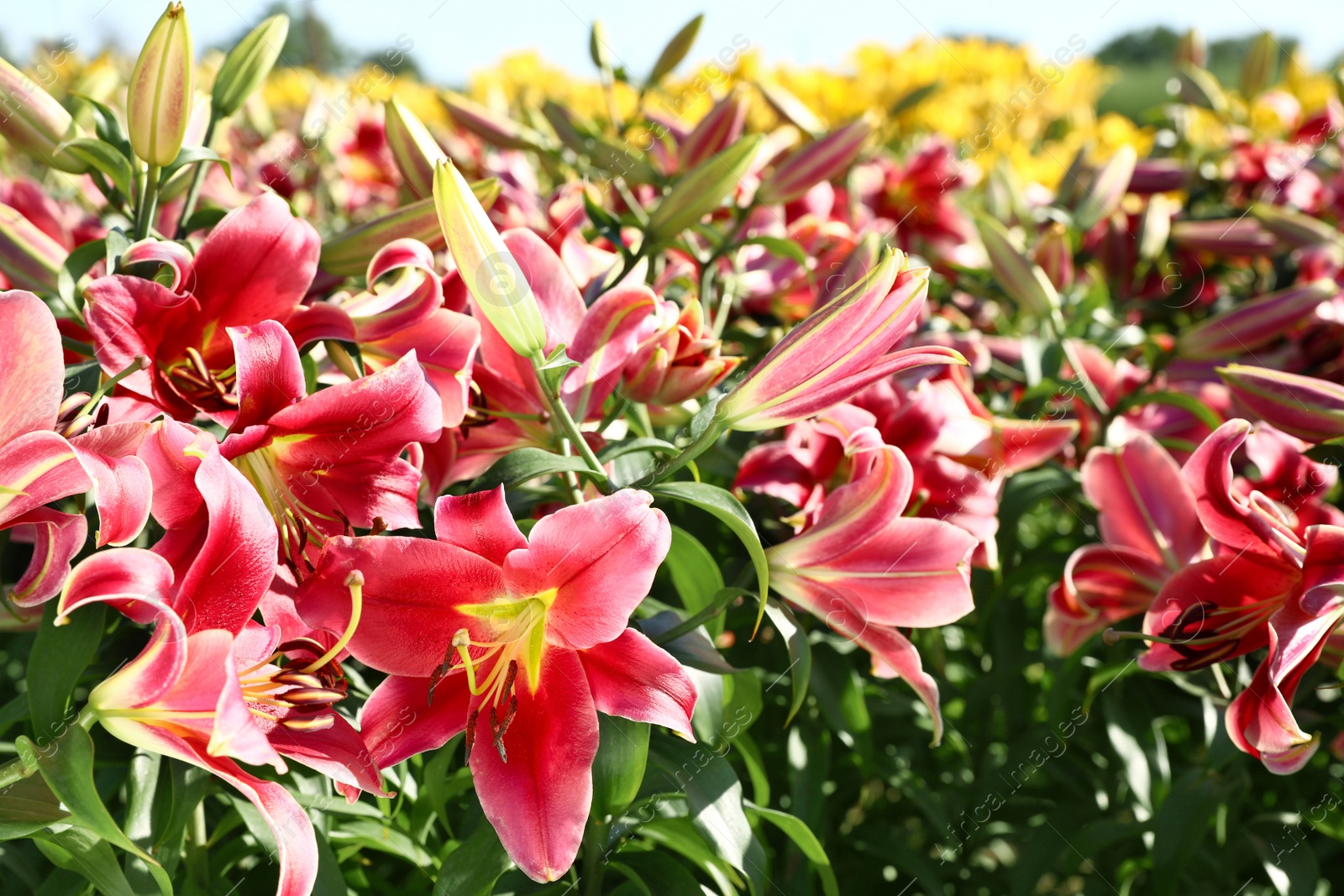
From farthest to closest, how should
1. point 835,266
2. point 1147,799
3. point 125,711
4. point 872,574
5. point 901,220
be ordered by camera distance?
point 901,220, point 835,266, point 1147,799, point 872,574, point 125,711

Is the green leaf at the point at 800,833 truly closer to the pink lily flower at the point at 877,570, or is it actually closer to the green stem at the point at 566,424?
the pink lily flower at the point at 877,570

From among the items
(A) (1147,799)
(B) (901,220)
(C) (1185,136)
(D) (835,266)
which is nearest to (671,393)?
(D) (835,266)

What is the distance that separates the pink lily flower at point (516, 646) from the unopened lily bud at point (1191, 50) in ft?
7.05

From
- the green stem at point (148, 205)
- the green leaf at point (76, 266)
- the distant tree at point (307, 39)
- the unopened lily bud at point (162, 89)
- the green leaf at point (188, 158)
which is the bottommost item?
the distant tree at point (307, 39)

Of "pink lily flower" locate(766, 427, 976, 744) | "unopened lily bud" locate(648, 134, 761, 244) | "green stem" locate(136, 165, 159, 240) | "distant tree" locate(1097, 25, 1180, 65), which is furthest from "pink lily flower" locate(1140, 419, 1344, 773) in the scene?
"distant tree" locate(1097, 25, 1180, 65)

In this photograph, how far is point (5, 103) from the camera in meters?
0.85

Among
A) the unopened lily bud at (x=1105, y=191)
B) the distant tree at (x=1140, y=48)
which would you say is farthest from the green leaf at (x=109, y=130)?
the distant tree at (x=1140, y=48)

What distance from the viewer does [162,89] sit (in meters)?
0.77

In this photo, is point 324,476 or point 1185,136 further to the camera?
point 1185,136

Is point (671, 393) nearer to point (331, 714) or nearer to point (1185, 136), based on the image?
point (331, 714)

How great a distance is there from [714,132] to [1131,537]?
73cm

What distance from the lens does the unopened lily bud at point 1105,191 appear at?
1.63 m

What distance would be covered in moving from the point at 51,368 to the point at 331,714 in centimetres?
25

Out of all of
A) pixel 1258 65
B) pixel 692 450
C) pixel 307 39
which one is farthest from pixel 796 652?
pixel 307 39
